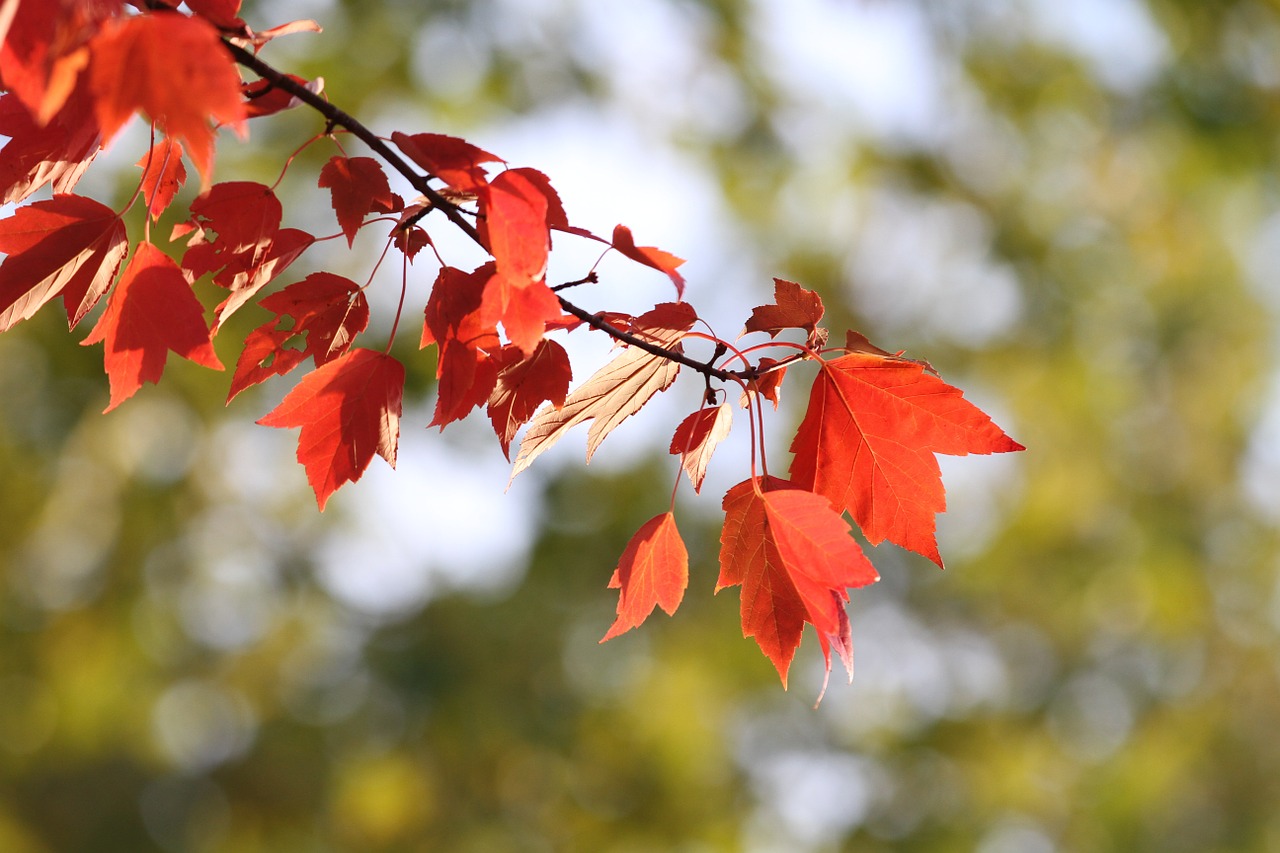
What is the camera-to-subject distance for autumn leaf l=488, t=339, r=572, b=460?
694 millimetres

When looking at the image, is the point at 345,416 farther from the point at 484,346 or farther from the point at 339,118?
the point at 339,118

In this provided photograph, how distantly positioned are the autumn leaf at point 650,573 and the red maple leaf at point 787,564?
0.04m

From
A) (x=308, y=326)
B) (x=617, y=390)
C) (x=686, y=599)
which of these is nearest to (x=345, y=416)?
(x=308, y=326)

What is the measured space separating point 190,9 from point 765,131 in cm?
440

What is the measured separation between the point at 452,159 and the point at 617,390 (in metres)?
0.19

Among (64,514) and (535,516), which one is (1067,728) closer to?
(535,516)

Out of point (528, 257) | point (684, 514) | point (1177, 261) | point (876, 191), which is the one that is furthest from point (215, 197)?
point (1177, 261)

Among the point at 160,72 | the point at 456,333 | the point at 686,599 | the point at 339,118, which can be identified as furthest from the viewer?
the point at 686,599

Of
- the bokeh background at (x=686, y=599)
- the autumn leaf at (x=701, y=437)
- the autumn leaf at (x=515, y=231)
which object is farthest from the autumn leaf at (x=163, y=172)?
the bokeh background at (x=686, y=599)

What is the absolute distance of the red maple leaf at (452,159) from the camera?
22.3 inches

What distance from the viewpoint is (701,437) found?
73 cm

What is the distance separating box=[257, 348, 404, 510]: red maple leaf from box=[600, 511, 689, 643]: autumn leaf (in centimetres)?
17

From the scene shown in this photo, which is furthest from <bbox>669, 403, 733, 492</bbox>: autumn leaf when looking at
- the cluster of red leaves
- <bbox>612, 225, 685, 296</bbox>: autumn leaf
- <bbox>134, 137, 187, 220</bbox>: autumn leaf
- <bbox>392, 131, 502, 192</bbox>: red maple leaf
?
<bbox>134, 137, 187, 220</bbox>: autumn leaf

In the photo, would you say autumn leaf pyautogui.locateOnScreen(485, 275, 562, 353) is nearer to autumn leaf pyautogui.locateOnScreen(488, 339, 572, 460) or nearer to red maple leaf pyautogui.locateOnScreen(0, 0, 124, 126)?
autumn leaf pyautogui.locateOnScreen(488, 339, 572, 460)
